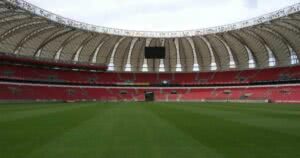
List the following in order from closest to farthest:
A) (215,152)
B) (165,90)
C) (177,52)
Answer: (215,152), (177,52), (165,90)

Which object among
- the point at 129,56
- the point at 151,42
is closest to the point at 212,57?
the point at 151,42

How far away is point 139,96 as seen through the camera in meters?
81.2

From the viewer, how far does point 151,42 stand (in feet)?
242

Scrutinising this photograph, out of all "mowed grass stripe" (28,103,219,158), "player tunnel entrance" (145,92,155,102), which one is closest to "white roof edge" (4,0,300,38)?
"player tunnel entrance" (145,92,155,102)

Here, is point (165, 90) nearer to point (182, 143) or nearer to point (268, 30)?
point (268, 30)

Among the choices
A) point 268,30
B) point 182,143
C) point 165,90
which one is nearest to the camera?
point 182,143

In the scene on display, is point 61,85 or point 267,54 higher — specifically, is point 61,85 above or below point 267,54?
below

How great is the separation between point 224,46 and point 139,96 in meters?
26.1

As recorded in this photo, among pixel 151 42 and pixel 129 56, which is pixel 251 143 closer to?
pixel 151 42

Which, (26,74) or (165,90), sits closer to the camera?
(26,74)

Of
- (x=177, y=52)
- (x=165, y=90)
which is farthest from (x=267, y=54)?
(x=165, y=90)

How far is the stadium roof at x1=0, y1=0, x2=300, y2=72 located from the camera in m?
51.9

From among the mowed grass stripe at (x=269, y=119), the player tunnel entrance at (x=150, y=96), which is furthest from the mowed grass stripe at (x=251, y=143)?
the player tunnel entrance at (x=150, y=96)

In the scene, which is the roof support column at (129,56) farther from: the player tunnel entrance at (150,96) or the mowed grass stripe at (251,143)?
the mowed grass stripe at (251,143)
